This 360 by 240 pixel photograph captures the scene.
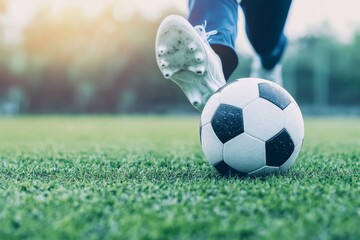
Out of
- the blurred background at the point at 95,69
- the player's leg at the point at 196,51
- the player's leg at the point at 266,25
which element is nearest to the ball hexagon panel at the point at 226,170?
the player's leg at the point at 196,51

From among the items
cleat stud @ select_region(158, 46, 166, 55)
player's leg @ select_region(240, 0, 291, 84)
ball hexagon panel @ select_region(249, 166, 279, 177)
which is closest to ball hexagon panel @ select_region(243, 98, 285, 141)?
ball hexagon panel @ select_region(249, 166, 279, 177)

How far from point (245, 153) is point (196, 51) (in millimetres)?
593

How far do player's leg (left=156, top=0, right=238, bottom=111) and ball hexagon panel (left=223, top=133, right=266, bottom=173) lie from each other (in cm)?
45

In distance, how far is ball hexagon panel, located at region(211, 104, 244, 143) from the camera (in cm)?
192

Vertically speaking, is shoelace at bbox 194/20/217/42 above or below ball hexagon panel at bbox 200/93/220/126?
above

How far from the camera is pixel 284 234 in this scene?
1.10 metres

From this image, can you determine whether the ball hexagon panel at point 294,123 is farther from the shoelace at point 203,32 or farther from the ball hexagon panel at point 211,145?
the shoelace at point 203,32

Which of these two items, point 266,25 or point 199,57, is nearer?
point 199,57

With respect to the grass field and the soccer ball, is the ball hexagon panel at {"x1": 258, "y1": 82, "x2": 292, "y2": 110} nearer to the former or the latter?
the soccer ball

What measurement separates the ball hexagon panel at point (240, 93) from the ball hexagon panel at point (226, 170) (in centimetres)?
25

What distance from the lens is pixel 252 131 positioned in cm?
190

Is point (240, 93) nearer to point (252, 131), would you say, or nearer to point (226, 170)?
point (252, 131)

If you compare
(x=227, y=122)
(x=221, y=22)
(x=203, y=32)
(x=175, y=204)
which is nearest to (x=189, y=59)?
(x=203, y=32)

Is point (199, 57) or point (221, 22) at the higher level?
point (221, 22)
